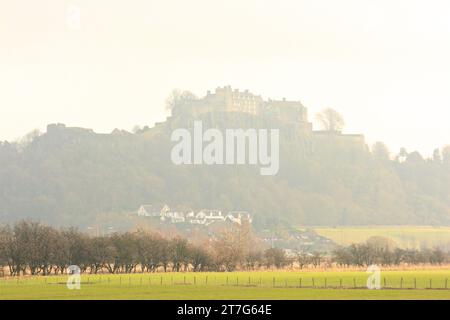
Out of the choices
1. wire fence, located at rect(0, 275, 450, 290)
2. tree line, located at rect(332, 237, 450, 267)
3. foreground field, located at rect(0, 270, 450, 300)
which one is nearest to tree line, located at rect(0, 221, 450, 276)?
tree line, located at rect(332, 237, 450, 267)

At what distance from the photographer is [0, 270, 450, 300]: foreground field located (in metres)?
75.8

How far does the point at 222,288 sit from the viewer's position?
86000mm

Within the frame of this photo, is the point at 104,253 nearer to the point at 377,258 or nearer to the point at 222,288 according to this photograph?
the point at 222,288

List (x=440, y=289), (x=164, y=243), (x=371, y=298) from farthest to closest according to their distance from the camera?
(x=164, y=243), (x=440, y=289), (x=371, y=298)

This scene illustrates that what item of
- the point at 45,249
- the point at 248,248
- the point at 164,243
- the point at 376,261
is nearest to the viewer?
the point at 45,249

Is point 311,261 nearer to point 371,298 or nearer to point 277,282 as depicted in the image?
point 277,282

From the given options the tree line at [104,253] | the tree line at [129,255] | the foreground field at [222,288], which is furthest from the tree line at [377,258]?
the foreground field at [222,288]

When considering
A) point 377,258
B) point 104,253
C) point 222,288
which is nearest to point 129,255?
point 104,253

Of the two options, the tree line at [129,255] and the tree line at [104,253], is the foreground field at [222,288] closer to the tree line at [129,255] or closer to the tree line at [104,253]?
the tree line at [129,255]

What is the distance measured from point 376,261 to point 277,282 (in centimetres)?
5366

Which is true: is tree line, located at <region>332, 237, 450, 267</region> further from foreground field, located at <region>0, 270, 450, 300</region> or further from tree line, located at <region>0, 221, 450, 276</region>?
foreground field, located at <region>0, 270, 450, 300</region>

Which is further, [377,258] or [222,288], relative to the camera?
[377,258]

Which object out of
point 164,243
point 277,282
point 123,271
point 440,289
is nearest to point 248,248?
point 164,243
